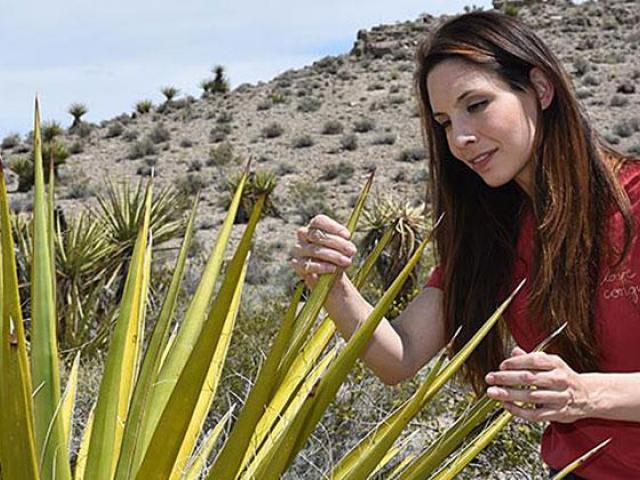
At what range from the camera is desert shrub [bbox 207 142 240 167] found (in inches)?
1111

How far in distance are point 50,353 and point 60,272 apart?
6.17 m

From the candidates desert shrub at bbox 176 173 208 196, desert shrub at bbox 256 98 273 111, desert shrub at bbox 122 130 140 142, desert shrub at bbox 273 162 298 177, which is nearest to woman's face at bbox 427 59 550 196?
desert shrub at bbox 176 173 208 196

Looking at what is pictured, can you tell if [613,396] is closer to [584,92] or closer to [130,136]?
[584,92]

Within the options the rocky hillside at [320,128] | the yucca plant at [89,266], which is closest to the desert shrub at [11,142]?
the rocky hillside at [320,128]

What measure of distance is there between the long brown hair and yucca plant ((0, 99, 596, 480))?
354 mm

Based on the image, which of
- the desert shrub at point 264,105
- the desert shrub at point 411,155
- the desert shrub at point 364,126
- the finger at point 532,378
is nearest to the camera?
the finger at point 532,378

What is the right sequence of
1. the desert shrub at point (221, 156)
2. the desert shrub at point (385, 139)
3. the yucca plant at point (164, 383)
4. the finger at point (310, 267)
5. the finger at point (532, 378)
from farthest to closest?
1. the desert shrub at point (385, 139)
2. the desert shrub at point (221, 156)
3. the finger at point (310, 267)
4. the finger at point (532, 378)
5. the yucca plant at point (164, 383)

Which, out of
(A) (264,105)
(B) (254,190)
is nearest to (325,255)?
(B) (254,190)

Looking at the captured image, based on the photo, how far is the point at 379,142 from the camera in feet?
96.2

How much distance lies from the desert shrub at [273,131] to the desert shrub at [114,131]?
5.33 meters

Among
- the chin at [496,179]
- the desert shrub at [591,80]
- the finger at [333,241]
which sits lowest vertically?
the desert shrub at [591,80]

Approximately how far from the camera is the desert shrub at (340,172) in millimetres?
26047

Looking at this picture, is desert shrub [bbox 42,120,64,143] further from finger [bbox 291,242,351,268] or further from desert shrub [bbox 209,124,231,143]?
finger [bbox 291,242,351,268]

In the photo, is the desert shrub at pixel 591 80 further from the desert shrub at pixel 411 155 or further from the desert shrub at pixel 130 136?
the desert shrub at pixel 130 136
